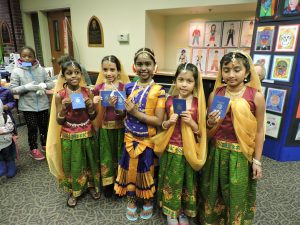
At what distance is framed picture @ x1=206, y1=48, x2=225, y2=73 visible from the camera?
4.02m

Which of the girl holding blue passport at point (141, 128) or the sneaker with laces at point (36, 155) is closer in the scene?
the girl holding blue passport at point (141, 128)

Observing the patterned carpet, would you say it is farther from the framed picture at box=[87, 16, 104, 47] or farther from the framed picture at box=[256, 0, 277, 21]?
the framed picture at box=[87, 16, 104, 47]

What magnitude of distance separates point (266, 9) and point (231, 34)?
1.39 m

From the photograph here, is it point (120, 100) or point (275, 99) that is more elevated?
point (120, 100)

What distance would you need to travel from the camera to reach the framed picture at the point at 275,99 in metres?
2.50

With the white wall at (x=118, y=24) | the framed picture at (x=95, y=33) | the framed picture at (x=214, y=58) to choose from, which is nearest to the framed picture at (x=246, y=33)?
the framed picture at (x=214, y=58)

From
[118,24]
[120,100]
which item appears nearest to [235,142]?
[120,100]

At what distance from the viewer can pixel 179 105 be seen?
1.30m

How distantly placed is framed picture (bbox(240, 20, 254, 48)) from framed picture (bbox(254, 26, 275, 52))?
125 cm

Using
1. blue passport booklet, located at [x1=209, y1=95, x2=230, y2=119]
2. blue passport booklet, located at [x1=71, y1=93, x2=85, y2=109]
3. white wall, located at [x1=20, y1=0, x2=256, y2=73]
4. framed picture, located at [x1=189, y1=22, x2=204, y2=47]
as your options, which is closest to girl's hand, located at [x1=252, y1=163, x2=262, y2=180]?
blue passport booklet, located at [x1=209, y1=95, x2=230, y2=119]

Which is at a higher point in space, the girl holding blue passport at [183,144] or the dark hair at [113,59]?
the dark hair at [113,59]

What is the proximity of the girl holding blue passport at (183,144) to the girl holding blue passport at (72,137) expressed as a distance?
0.58 meters

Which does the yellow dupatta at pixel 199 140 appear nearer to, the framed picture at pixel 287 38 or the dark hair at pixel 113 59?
the dark hair at pixel 113 59

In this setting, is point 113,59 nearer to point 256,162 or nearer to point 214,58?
point 256,162
